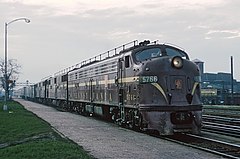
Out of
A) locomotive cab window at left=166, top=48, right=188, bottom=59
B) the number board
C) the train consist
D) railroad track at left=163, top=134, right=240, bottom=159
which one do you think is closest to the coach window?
the train consist

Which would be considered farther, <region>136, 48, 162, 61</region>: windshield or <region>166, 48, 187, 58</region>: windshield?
<region>166, 48, 187, 58</region>: windshield

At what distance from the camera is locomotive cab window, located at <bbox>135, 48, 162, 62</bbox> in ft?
66.9

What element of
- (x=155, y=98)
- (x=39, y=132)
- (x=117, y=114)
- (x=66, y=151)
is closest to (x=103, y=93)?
(x=117, y=114)

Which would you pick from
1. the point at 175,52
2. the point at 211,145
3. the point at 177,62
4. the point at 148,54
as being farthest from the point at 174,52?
the point at 211,145

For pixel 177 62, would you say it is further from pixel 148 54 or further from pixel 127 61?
pixel 127 61

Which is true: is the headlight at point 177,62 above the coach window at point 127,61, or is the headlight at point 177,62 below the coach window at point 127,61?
below

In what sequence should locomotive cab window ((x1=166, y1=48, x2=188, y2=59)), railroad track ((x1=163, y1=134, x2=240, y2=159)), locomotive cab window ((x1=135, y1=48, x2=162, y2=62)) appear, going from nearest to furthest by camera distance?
railroad track ((x1=163, y1=134, x2=240, y2=159)) < locomotive cab window ((x1=135, y1=48, x2=162, y2=62)) < locomotive cab window ((x1=166, y1=48, x2=188, y2=59))

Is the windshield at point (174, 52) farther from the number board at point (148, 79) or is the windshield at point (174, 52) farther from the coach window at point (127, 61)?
the coach window at point (127, 61)

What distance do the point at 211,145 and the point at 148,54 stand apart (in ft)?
18.8

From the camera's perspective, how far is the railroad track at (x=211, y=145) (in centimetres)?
1426

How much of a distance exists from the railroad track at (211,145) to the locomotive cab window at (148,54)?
3727mm

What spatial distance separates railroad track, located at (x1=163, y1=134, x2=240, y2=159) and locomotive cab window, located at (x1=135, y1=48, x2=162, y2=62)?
373cm

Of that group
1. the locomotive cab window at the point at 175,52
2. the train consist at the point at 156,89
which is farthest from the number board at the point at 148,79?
the locomotive cab window at the point at 175,52

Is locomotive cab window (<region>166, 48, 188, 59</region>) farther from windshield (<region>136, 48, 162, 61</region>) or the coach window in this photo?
the coach window
